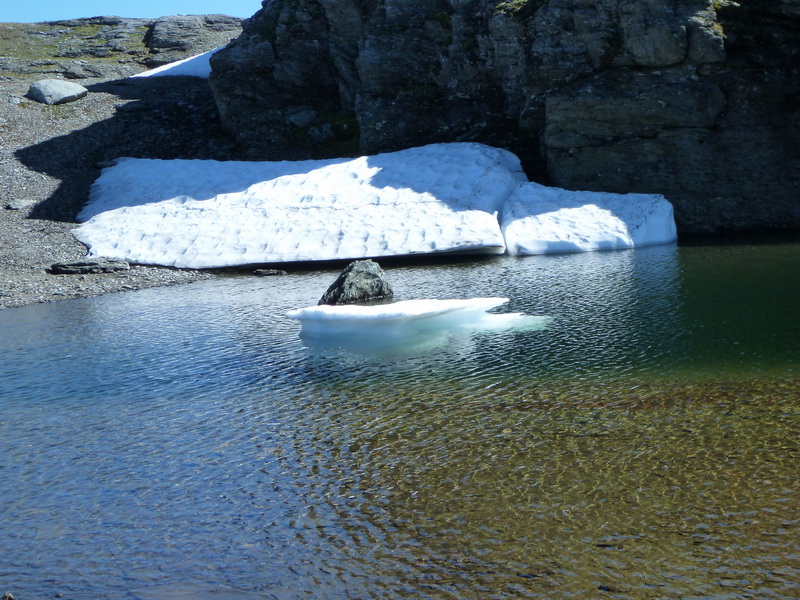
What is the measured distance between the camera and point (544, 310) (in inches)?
715

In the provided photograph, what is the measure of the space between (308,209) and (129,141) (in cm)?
1619

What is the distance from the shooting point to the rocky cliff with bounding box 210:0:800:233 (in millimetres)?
29781

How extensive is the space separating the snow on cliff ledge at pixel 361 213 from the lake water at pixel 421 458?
934 centimetres

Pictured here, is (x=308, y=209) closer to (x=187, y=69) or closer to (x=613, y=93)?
(x=613, y=93)

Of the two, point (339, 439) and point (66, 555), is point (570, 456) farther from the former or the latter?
point (66, 555)

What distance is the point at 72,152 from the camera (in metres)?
39.9

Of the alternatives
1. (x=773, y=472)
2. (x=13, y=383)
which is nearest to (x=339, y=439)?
(x=773, y=472)

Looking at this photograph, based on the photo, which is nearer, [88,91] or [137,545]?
[137,545]

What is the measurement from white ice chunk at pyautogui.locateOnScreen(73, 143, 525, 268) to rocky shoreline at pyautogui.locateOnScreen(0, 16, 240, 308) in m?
1.66

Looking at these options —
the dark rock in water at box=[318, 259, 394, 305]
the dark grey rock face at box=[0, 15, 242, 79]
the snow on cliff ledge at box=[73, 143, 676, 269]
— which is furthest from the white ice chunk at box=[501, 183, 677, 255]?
the dark grey rock face at box=[0, 15, 242, 79]

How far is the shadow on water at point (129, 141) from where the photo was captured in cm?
3650

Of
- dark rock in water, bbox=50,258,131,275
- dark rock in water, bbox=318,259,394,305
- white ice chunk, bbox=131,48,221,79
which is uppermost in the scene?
white ice chunk, bbox=131,48,221,79

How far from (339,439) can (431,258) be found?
17911 millimetres

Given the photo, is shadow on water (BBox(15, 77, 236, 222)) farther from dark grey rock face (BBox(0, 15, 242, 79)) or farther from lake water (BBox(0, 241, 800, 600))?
lake water (BBox(0, 241, 800, 600))
